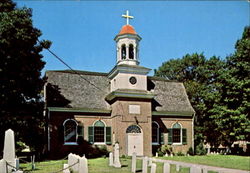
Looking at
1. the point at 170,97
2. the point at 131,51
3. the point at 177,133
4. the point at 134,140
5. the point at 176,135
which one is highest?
the point at 131,51

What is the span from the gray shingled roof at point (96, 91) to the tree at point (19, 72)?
451 cm

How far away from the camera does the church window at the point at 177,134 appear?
92.8ft

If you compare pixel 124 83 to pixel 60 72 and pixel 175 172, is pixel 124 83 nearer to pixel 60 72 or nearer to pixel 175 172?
pixel 60 72

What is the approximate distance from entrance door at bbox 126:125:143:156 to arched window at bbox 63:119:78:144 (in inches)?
196

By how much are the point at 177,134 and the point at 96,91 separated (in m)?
9.78

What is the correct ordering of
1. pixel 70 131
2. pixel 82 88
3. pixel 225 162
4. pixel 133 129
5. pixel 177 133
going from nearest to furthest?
pixel 225 162 < pixel 70 131 < pixel 133 129 < pixel 82 88 < pixel 177 133

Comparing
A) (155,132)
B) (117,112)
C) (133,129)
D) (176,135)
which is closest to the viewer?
(117,112)

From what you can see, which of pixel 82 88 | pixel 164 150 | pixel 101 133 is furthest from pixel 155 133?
pixel 82 88

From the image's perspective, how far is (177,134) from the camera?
28844 mm

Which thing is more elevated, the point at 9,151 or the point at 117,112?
the point at 117,112

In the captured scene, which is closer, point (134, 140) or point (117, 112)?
point (117, 112)

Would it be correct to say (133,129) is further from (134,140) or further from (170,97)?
(170,97)

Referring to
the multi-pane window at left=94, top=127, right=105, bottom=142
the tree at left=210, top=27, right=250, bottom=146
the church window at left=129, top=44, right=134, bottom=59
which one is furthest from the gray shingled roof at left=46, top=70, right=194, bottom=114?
the church window at left=129, top=44, right=134, bottom=59

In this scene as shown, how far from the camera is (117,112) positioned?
2500 cm
